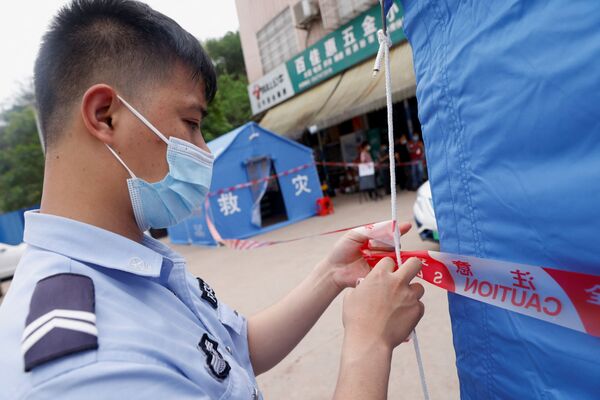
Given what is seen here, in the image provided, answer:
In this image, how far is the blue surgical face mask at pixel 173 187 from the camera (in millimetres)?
953

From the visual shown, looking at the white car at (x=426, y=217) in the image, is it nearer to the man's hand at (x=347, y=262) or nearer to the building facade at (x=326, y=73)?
the man's hand at (x=347, y=262)

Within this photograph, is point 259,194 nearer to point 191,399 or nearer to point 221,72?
point 191,399

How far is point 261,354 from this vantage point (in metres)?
1.25

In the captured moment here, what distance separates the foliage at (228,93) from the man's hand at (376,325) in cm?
1161

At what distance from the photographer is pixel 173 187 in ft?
3.56

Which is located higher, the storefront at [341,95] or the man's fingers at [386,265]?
the storefront at [341,95]

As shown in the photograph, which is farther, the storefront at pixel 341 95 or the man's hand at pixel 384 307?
the storefront at pixel 341 95

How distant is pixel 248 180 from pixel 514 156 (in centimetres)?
692

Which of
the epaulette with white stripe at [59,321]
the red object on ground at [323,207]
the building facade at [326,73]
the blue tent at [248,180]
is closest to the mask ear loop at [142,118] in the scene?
the epaulette with white stripe at [59,321]

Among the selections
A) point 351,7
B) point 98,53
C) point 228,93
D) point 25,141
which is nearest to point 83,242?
point 98,53

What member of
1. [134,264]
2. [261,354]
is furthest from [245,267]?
[134,264]

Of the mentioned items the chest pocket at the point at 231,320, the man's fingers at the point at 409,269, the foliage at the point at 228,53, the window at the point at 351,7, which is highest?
the foliage at the point at 228,53

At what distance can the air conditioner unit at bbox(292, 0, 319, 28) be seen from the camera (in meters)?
10.1

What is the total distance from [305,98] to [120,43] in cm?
1063
